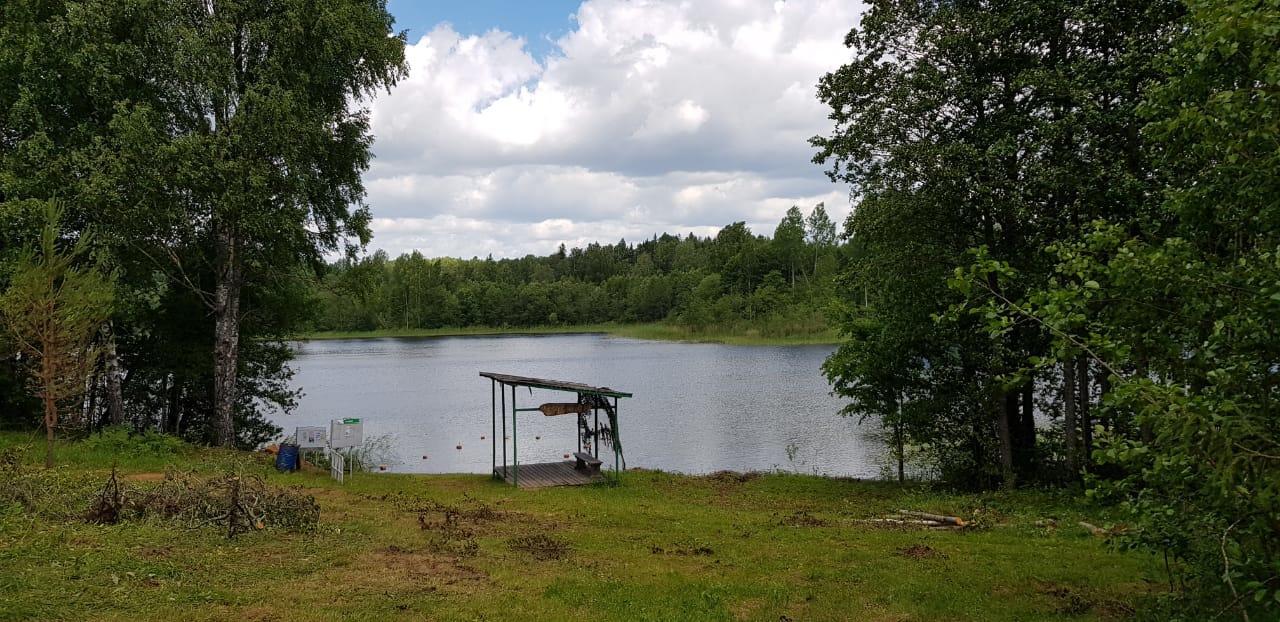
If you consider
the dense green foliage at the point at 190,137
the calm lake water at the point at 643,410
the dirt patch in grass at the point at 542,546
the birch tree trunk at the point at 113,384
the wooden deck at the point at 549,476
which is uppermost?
the dense green foliage at the point at 190,137

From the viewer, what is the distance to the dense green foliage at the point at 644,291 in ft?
294

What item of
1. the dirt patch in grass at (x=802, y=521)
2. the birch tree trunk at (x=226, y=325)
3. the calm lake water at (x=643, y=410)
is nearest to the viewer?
the dirt patch in grass at (x=802, y=521)

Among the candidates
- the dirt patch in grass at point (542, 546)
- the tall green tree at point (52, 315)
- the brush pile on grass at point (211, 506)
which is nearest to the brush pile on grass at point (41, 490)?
the brush pile on grass at point (211, 506)

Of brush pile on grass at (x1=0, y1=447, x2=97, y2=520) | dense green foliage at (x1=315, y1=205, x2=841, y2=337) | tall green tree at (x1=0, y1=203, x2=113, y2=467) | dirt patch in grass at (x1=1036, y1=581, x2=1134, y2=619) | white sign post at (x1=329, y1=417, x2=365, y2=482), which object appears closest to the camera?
dirt patch in grass at (x1=1036, y1=581, x2=1134, y2=619)

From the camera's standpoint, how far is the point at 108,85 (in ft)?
54.1

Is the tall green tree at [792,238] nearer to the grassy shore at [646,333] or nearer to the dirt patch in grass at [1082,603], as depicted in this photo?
the grassy shore at [646,333]

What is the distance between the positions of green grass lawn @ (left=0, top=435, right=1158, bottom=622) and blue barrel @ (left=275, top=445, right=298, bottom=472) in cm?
295

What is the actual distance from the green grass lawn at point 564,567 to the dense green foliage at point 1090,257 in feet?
5.47

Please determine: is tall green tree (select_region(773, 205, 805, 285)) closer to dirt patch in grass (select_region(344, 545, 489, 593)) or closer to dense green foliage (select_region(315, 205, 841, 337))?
dense green foliage (select_region(315, 205, 841, 337))

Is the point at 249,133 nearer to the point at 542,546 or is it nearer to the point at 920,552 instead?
the point at 542,546

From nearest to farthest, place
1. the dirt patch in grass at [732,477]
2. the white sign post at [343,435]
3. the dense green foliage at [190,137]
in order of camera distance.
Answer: the dense green foliage at [190,137] → the white sign post at [343,435] → the dirt patch in grass at [732,477]

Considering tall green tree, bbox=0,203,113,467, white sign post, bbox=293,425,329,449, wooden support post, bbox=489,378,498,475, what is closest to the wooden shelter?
wooden support post, bbox=489,378,498,475

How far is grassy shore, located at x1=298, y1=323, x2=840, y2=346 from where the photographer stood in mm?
76438

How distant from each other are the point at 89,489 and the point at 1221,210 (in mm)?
14206
